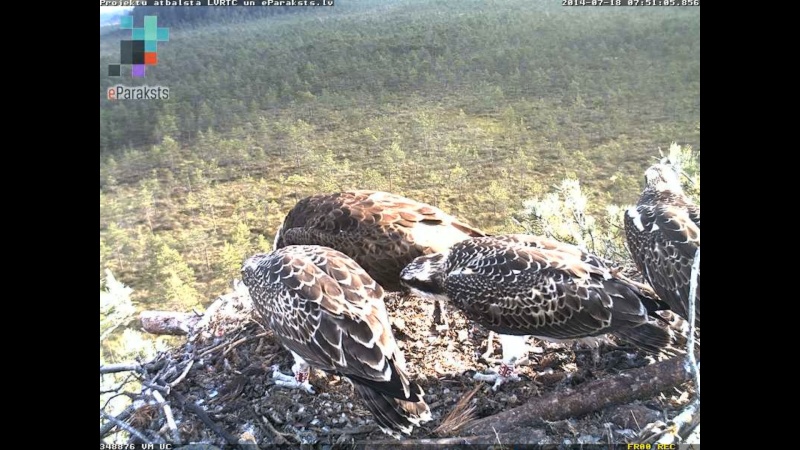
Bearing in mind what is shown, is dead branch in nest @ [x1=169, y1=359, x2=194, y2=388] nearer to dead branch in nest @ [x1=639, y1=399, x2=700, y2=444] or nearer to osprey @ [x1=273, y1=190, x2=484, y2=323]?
osprey @ [x1=273, y1=190, x2=484, y2=323]

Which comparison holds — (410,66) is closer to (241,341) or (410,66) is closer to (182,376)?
(241,341)

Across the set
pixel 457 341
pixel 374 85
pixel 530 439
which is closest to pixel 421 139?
pixel 374 85

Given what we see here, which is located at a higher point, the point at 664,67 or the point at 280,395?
the point at 664,67

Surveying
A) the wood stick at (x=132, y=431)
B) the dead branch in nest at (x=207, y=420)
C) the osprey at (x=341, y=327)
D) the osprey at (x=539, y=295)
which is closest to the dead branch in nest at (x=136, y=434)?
the wood stick at (x=132, y=431)

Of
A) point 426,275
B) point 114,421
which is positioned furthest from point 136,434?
point 426,275

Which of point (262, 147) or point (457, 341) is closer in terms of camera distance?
point (457, 341)

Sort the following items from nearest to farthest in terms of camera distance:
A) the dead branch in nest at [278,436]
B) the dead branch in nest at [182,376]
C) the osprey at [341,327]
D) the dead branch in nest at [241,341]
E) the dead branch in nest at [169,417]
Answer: the osprey at [341,327], the dead branch in nest at [278,436], the dead branch in nest at [169,417], the dead branch in nest at [182,376], the dead branch in nest at [241,341]

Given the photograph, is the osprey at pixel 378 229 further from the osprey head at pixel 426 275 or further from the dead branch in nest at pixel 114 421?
the dead branch in nest at pixel 114 421

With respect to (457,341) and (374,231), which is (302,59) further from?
(457,341)
